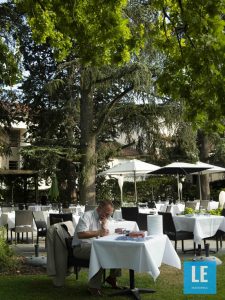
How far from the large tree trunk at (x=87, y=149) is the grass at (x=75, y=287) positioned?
557 inches

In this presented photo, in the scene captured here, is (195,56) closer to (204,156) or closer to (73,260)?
(73,260)

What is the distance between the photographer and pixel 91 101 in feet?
80.8

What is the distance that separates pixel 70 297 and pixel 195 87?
3639mm

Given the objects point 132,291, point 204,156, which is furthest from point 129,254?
point 204,156

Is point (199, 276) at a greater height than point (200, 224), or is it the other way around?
point (200, 224)

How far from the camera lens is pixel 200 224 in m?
12.3

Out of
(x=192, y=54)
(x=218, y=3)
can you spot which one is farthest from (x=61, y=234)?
(x=218, y=3)

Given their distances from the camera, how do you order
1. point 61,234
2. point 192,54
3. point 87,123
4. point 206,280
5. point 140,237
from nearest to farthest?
point 206,280, point 192,54, point 140,237, point 61,234, point 87,123

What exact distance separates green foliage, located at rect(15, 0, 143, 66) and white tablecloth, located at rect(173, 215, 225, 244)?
4.44 metres

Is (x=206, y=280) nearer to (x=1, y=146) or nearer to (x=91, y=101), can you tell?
(x=91, y=101)

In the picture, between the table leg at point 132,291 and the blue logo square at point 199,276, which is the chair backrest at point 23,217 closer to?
the table leg at point 132,291

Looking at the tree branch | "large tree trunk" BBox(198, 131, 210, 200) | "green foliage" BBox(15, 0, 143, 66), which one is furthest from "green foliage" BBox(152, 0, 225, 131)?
"large tree trunk" BBox(198, 131, 210, 200)

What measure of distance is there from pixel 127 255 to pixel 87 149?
16838 millimetres

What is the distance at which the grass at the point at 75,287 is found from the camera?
8.06 metres
